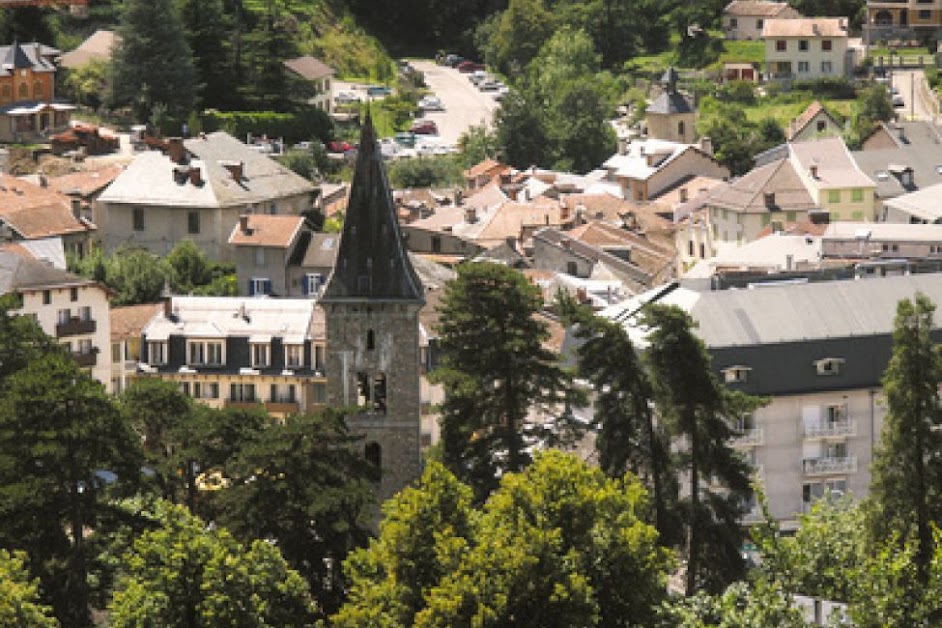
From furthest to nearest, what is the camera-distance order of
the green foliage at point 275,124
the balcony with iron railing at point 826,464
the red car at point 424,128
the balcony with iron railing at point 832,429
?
the red car at point 424,128 → the green foliage at point 275,124 → the balcony with iron railing at point 826,464 → the balcony with iron railing at point 832,429

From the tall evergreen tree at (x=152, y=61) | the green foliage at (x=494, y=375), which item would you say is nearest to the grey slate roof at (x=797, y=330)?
the green foliage at (x=494, y=375)

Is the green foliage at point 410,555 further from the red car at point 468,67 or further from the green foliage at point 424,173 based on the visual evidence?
the red car at point 468,67

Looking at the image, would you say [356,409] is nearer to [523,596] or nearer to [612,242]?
[523,596]

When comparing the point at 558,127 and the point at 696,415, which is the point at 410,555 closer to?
the point at 696,415

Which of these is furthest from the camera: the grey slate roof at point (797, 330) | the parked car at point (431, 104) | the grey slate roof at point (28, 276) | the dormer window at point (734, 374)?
the parked car at point (431, 104)

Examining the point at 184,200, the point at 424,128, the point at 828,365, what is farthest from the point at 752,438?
the point at 424,128
